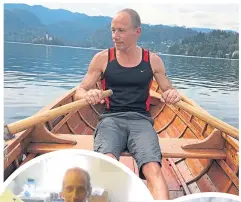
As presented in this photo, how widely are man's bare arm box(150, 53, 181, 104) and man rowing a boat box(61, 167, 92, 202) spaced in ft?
1.15

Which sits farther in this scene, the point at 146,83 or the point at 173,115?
the point at 173,115

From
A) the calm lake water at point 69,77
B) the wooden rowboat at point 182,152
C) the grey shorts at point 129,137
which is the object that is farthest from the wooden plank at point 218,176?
the grey shorts at point 129,137

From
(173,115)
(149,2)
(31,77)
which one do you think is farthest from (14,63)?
(173,115)

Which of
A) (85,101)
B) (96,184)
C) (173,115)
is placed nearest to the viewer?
(96,184)

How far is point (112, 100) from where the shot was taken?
149cm

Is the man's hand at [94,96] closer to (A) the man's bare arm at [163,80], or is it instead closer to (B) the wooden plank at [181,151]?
(A) the man's bare arm at [163,80]

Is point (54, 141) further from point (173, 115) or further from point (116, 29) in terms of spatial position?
point (173, 115)

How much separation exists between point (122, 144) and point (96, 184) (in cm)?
18

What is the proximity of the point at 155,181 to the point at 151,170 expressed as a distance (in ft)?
0.11

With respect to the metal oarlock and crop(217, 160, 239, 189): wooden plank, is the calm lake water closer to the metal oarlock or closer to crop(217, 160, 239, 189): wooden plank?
the metal oarlock

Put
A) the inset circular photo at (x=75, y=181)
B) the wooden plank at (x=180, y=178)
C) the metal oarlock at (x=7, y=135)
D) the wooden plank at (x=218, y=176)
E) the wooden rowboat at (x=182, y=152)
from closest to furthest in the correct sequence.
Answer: the inset circular photo at (x=75, y=181) < the metal oarlock at (x=7, y=135) < the wooden rowboat at (x=182, y=152) < the wooden plank at (x=218, y=176) < the wooden plank at (x=180, y=178)

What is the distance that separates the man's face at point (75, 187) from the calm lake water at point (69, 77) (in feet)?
0.89

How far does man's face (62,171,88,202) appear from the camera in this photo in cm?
131

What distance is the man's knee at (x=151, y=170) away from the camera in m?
1.36
